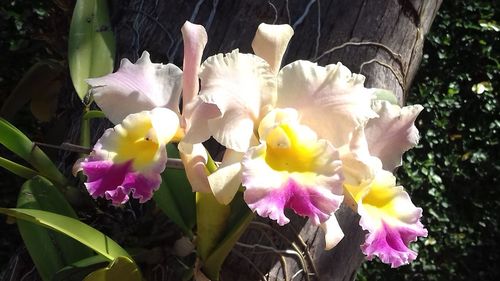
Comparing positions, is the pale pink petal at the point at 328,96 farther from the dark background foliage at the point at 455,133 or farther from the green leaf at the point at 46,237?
the dark background foliage at the point at 455,133

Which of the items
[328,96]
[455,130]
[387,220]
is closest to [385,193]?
[387,220]

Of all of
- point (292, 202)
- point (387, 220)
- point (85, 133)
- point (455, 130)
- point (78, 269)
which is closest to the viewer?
point (292, 202)

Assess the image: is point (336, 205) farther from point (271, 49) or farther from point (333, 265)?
point (333, 265)

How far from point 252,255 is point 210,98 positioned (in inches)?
13.6

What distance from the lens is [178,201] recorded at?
0.96 meters

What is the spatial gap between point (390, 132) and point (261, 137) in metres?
0.20

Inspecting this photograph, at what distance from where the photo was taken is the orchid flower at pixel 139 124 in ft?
2.48

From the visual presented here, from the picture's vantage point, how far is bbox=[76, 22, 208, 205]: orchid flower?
757 mm

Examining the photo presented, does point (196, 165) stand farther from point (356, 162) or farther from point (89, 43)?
point (89, 43)

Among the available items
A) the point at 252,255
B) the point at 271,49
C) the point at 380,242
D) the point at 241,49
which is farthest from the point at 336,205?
the point at 241,49

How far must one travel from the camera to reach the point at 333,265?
1.10 metres

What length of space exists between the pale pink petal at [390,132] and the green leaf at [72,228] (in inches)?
14.3

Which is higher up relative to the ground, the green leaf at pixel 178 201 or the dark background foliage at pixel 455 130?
the green leaf at pixel 178 201

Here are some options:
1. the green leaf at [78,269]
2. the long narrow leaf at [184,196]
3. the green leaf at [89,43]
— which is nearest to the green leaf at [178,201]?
the long narrow leaf at [184,196]
